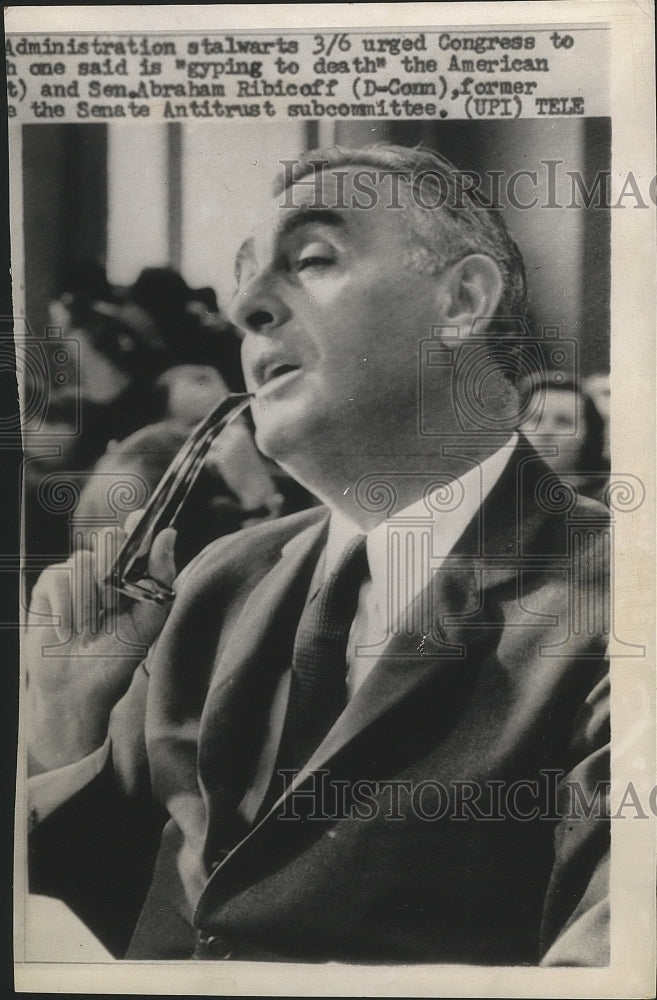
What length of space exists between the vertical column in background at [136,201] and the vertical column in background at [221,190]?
25 millimetres

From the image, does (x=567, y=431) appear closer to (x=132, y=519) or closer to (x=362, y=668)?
(x=362, y=668)

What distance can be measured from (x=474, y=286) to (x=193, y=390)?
1.05 ft

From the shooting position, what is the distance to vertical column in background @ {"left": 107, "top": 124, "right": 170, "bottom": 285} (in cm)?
87

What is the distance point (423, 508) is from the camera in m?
0.85

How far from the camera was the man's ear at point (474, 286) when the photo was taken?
85 centimetres

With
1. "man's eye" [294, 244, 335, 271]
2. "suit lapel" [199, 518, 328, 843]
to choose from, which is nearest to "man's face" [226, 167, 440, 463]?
"man's eye" [294, 244, 335, 271]

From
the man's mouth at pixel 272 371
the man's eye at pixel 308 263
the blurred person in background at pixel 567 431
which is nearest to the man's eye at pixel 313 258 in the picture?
the man's eye at pixel 308 263

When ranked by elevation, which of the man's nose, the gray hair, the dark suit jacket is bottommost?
the dark suit jacket

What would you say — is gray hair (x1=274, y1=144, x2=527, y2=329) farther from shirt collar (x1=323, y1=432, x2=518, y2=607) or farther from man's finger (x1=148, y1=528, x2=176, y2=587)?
man's finger (x1=148, y1=528, x2=176, y2=587)

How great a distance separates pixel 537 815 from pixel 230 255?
0.68 metres

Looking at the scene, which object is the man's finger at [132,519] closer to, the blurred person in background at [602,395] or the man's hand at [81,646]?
the man's hand at [81,646]

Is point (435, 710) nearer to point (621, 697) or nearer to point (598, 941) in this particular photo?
point (621, 697)

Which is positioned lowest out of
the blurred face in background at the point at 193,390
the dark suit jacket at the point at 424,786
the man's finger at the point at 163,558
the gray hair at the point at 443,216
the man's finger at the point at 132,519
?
the dark suit jacket at the point at 424,786

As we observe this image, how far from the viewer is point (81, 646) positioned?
87 cm
